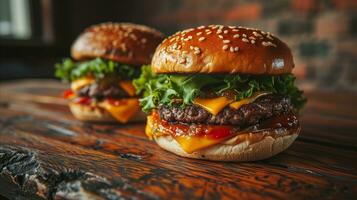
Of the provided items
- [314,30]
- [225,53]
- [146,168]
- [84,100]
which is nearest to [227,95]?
[225,53]

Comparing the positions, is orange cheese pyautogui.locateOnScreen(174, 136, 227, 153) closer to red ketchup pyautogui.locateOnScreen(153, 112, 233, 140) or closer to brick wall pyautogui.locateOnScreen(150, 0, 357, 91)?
red ketchup pyautogui.locateOnScreen(153, 112, 233, 140)

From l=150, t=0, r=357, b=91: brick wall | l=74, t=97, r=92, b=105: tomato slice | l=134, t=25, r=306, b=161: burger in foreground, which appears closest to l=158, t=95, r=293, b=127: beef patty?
l=134, t=25, r=306, b=161: burger in foreground

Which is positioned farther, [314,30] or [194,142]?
[314,30]

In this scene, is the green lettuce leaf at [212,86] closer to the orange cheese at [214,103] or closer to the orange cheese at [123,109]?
the orange cheese at [214,103]

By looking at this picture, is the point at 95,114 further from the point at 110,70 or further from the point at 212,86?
the point at 212,86

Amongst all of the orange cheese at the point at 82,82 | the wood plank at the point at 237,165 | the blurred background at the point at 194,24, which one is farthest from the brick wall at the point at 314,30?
the orange cheese at the point at 82,82

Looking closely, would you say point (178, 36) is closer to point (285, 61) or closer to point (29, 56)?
point (285, 61)
